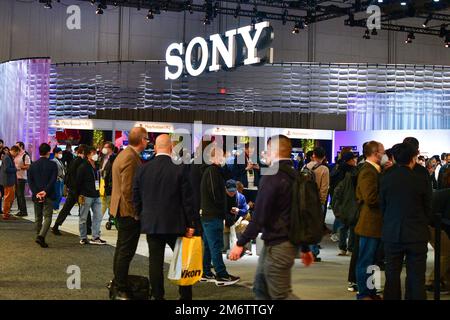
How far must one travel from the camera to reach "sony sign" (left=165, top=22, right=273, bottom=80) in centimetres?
1480

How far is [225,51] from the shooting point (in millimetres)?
16500

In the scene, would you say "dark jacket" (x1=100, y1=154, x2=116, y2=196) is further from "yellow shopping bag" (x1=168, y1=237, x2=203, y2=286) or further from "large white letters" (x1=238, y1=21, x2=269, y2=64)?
"yellow shopping bag" (x1=168, y1=237, x2=203, y2=286)

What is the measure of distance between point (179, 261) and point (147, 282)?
0.76 metres

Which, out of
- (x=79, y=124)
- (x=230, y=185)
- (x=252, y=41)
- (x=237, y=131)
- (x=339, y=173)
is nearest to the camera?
(x=230, y=185)

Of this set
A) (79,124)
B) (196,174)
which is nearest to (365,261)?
(196,174)

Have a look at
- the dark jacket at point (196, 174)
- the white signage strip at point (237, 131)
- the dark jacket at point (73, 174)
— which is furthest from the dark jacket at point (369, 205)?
the white signage strip at point (237, 131)

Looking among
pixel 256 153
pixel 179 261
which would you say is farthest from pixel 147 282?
pixel 256 153

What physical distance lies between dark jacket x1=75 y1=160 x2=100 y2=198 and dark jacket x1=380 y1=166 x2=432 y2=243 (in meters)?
5.81

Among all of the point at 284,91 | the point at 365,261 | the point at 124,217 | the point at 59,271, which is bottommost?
the point at 59,271

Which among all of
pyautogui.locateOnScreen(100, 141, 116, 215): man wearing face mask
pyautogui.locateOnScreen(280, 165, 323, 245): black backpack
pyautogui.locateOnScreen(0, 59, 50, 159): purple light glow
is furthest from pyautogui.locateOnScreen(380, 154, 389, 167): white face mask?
pyautogui.locateOnScreen(0, 59, 50, 159): purple light glow

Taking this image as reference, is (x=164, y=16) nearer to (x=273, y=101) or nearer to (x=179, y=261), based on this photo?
(x=273, y=101)

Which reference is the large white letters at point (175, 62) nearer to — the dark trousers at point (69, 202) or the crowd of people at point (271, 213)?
the dark trousers at point (69, 202)

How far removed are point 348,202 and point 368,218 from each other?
79cm

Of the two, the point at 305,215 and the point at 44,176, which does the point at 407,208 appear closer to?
the point at 305,215
